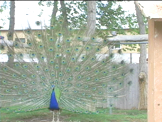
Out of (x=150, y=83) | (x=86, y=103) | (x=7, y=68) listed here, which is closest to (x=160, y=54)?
(x=150, y=83)

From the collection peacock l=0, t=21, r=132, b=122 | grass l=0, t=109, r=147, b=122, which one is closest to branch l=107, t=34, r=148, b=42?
peacock l=0, t=21, r=132, b=122

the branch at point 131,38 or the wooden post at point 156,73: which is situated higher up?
the branch at point 131,38

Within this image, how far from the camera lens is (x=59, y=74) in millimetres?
9336

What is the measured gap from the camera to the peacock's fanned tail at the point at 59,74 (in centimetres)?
924

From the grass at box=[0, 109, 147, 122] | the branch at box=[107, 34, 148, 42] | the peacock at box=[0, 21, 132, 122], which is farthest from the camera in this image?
the branch at box=[107, 34, 148, 42]

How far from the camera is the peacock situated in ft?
30.3

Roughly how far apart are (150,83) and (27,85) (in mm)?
5307

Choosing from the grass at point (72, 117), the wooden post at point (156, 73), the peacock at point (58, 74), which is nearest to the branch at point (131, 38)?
the peacock at point (58, 74)

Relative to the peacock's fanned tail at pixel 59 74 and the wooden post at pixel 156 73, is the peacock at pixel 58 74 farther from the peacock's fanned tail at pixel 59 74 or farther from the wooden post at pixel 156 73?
the wooden post at pixel 156 73

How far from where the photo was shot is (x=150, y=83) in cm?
454

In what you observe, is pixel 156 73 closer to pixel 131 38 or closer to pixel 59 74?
pixel 59 74

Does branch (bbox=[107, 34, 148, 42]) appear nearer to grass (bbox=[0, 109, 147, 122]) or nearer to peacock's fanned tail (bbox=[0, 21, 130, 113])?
peacock's fanned tail (bbox=[0, 21, 130, 113])

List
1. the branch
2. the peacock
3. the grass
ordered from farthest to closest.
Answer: the branch, the grass, the peacock

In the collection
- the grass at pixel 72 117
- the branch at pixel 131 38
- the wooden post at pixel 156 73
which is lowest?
the grass at pixel 72 117
